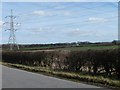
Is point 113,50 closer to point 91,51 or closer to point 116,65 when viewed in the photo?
point 116,65

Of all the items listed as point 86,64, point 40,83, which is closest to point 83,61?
point 86,64

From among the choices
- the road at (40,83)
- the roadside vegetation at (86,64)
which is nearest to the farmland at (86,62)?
→ the roadside vegetation at (86,64)

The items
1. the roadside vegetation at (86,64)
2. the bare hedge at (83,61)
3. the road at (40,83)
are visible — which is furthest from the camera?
the bare hedge at (83,61)

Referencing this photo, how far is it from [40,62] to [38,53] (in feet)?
3.87

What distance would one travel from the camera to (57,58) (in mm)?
30766

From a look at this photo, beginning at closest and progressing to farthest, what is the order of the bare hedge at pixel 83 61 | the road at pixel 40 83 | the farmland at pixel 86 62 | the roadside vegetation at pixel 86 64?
the road at pixel 40 83 → the roadside vegetation at pixel 86 64 → the farmland at pixel 86 62 → the bare hedge at pixel 83 61

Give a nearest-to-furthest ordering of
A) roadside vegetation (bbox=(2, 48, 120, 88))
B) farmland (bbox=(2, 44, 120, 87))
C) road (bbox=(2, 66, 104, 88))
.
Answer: road (bbox=(2, 66, 104, 88)) < roadside vegetation (bbox=(2, 48, 120, 88)) < farmland (bbox=(2, 44, 120, 87))

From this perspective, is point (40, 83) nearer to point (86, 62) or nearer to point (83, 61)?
point (86, 62)

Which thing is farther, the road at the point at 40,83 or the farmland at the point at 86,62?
the farmland at the point at 86,62

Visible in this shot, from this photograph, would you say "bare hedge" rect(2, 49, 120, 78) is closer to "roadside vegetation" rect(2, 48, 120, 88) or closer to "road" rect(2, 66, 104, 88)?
"roadside vegetation" rect(2, 48, 120, 88)

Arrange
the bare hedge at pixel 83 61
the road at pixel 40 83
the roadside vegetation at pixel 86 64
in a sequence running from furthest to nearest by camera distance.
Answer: the bare hedge at pixel 83 61
the roadside vegetation at pixel 86 64
the road at pixel 40 83

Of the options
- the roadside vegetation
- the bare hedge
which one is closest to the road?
the roadside vegetation

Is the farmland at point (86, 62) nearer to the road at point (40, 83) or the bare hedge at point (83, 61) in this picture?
the bare hedge at point (83, 61)

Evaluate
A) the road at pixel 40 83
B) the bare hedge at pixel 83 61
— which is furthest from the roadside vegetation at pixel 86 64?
the road at pixel 40 83
